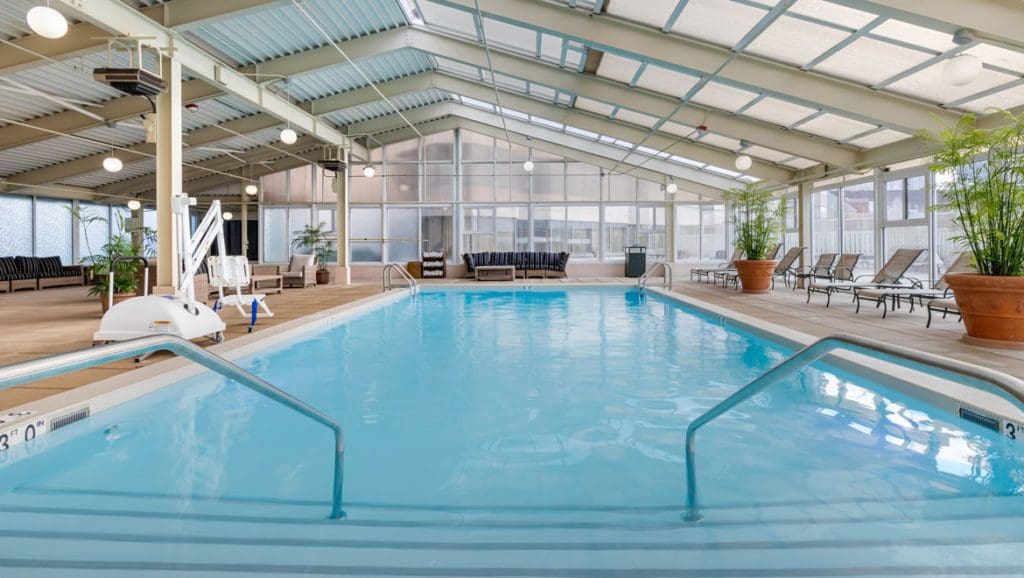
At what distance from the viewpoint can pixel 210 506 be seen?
2.35 m

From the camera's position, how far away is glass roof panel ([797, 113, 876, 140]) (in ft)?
30.6

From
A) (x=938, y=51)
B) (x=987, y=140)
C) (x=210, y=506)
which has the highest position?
(x=938, y=51)

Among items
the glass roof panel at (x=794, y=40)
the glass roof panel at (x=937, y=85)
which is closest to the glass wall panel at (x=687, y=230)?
the glass roof panel at (x=937, y=85)

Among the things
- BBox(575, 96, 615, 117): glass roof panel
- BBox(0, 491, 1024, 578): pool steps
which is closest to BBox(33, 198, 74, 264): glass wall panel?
BBox(575, 96, 615, 117): glass roof panel

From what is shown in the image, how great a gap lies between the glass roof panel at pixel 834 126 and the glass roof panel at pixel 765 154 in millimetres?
1816

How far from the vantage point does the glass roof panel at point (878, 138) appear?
9.18 m

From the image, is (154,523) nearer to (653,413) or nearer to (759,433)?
(653,413)

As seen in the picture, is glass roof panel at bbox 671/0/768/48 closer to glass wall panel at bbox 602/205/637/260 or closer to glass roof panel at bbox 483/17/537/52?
glass roof panel at bbox 483/17/537/52

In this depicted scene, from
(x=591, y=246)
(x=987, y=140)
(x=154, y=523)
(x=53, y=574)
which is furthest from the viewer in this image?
(x=591, y=246)

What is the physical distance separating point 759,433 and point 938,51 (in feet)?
19.3

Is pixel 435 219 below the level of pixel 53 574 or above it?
above

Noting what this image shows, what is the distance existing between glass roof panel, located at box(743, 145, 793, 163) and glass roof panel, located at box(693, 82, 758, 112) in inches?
92.9

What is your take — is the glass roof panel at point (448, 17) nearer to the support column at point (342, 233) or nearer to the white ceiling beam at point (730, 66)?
the white ceiling beam at point (730, 66)

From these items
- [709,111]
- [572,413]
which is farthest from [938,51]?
[572,413]
